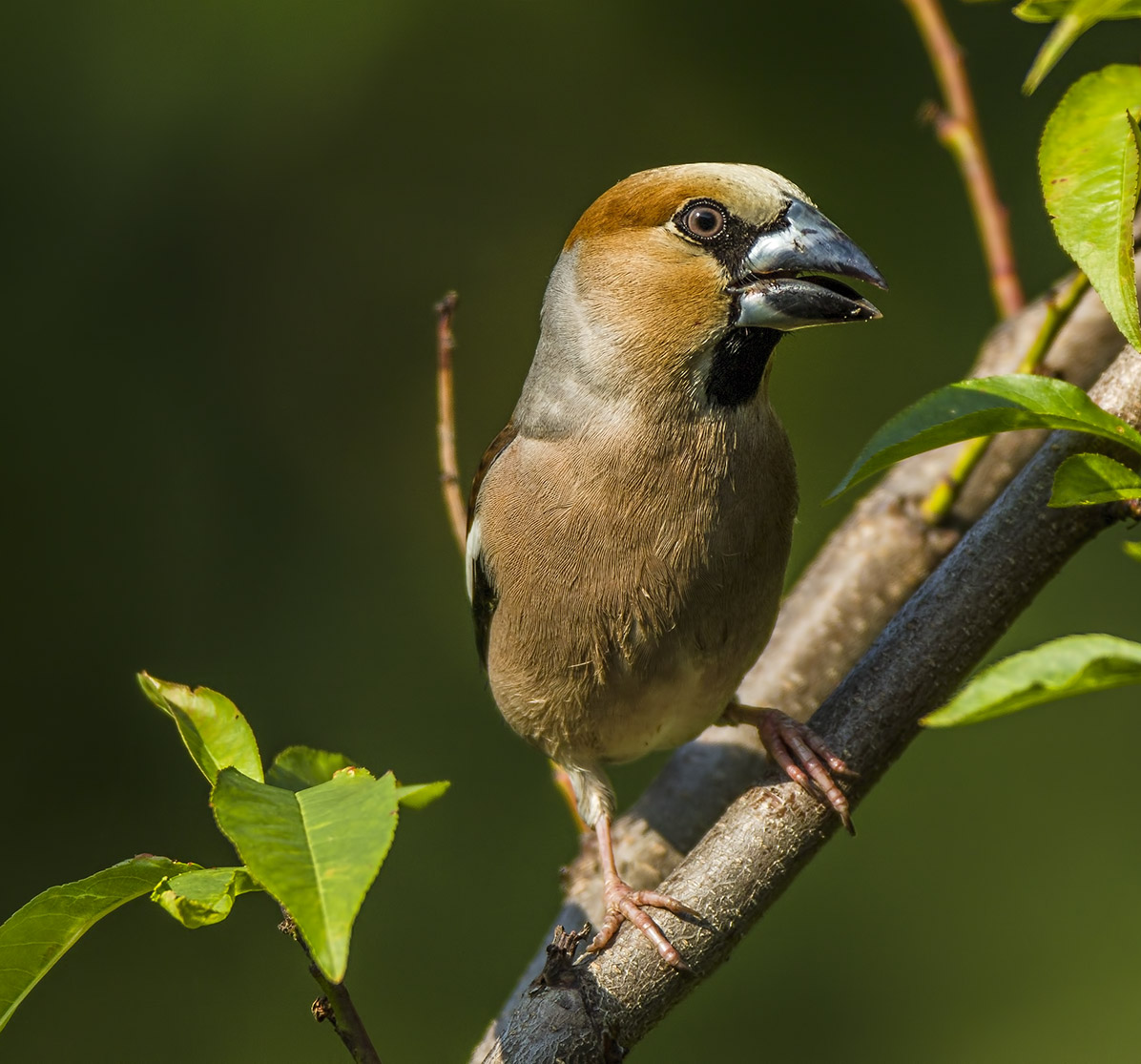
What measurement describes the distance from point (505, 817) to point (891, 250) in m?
3.87

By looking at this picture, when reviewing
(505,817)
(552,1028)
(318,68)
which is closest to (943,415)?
(552,1028)

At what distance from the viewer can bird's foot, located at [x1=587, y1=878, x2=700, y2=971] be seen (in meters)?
2.52

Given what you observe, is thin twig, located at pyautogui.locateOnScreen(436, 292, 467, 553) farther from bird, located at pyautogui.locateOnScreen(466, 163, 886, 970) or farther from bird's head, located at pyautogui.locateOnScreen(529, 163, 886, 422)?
bird's head, located at pyautogui.locateOnScreen(529, 163, 886, 422)

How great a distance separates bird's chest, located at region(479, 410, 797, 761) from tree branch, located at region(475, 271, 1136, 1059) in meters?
0.37

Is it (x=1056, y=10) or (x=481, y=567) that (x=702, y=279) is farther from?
(x=1056, y=10)

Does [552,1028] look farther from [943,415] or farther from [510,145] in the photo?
[510,145]

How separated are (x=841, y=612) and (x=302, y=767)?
208cm

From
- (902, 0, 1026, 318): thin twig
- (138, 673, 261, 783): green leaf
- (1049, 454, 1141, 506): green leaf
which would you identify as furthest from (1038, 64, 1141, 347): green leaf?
(902, 0, 1026, 318): thin twig

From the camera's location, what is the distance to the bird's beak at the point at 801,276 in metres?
2.99

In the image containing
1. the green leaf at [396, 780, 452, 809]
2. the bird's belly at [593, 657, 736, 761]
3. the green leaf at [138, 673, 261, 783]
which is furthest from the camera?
the bird's belly at [593, 657, 736, 761]

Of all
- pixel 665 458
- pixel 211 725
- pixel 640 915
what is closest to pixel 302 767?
pixel 211 725

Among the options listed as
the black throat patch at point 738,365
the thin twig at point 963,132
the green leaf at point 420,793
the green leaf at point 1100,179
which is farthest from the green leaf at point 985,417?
the thin twig at point 963,132

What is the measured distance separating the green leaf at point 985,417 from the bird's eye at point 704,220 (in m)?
1.18

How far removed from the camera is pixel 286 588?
791cm
